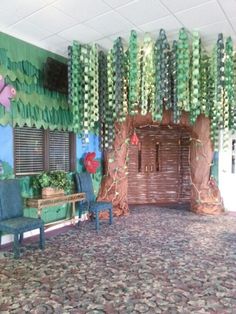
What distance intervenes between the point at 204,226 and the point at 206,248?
1145 mm

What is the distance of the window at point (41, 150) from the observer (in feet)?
13.8

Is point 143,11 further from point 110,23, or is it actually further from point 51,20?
point 51,20

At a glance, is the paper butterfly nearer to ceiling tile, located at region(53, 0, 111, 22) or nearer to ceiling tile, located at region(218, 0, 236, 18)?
ceiling tile, located at region(53, 0, 111, 22)

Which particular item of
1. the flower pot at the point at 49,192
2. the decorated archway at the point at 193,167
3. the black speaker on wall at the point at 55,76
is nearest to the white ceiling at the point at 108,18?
the black speaker on wall at the point at 55,76

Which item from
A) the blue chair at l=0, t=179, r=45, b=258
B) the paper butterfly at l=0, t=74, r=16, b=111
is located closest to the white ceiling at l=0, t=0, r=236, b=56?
the paper butterfly at l=0, t=74, r=16, b=111

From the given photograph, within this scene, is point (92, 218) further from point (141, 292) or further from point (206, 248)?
point (141, 292)

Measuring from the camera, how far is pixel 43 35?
13.3ft

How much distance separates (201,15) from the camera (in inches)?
135

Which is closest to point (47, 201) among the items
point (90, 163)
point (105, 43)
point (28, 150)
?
point (28, 150)

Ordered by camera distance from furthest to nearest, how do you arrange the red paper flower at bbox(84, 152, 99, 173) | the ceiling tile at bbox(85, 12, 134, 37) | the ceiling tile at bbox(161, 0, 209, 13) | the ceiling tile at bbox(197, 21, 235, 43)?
the red paper flower at bbox(84, 152, 99, 173)
the ceiling tile at bbox(197, 21, 235, 43)
the ceiling tile at bbox(85, 12, 134, 37)
the ceiling tile at bbox(161, 0, 209, 13)

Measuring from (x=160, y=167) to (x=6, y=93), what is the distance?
4430mm

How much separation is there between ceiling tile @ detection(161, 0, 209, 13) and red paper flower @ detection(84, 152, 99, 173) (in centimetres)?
283

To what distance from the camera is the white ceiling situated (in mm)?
3207

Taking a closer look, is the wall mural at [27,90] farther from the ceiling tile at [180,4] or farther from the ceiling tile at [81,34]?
the ceiling tile at [180,4]
